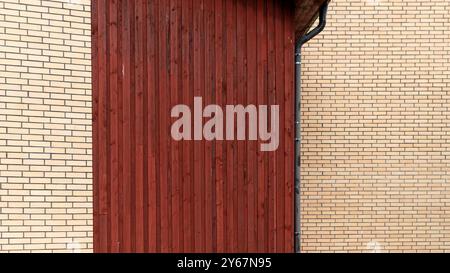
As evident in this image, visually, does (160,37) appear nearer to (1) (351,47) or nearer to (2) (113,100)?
(2) (113,100)

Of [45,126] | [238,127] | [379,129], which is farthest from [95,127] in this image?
[379,129]

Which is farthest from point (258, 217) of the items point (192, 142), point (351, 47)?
point (351, 47)

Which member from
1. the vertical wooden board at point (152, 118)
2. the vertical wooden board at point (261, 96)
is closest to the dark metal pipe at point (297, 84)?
the vertical wooden board at point (261, 96)

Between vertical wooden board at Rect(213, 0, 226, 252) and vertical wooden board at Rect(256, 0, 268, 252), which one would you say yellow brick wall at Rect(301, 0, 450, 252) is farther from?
→ vertical wooden board at Rect(213, 0, 226, 252)

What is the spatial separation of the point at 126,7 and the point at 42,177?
64.0 inches

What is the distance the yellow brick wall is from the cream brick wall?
9.70 ft

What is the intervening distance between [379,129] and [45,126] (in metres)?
4.02

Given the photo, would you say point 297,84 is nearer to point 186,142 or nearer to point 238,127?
point 238,127

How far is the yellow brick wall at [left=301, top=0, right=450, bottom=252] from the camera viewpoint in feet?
17.0

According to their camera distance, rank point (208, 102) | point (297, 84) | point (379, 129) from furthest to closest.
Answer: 1. point (379, 129)
2. point (297, 84)
3. point (208, 102)

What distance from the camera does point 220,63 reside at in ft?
12.2

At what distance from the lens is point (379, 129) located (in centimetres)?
516

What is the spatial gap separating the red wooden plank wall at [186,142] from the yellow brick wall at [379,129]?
1.51 meters

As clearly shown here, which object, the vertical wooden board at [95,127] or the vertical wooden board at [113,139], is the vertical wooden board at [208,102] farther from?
the vertical wooden board at [95,127]
